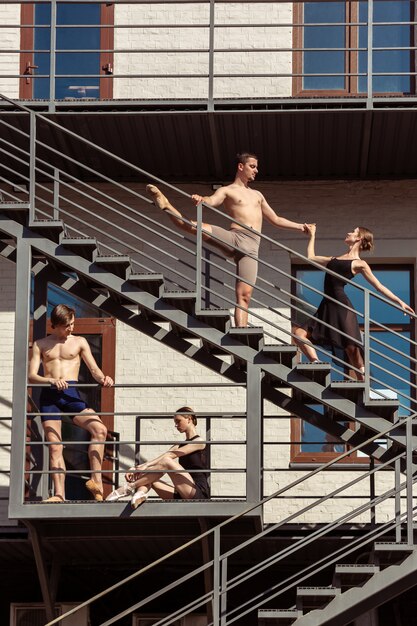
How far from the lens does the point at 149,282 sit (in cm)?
1809

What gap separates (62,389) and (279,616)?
3.37m

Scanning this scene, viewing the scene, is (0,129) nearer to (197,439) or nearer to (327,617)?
(197,439)

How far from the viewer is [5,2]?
20438mm

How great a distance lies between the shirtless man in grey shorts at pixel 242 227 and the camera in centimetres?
1880

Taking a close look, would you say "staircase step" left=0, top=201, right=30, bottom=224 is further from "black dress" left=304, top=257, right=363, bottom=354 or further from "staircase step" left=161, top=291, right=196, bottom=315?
Answer: "black dress" left=304, top=257, right=363, bottom=354

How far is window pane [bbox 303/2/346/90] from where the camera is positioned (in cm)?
2147

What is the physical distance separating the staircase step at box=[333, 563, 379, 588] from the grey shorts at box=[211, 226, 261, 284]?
357 centimetres

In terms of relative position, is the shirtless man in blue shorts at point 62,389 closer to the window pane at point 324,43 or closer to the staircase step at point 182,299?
the staircase step at point 182,299

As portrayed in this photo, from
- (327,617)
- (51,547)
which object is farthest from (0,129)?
(327,617)

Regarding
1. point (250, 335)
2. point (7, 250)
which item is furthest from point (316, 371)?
point (7, 250)

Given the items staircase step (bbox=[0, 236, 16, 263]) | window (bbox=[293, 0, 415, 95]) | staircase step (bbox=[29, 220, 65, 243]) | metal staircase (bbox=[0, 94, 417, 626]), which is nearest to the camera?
metal staircase (bbox=[0, 94, 417, 626])

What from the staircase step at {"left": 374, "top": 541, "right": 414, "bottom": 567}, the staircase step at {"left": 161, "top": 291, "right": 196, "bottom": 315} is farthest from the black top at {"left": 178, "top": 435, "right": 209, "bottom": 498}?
the staircase step at {"left": 374, "top": 541, "right": 414, "bottom": 567}

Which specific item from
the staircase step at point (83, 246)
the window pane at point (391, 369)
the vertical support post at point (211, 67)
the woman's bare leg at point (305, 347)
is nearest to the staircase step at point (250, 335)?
the woman's bare leg at point (305, 347)

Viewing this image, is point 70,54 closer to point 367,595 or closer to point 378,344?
point 378,344
